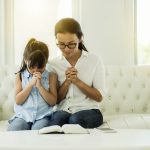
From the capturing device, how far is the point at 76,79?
2.39 metres

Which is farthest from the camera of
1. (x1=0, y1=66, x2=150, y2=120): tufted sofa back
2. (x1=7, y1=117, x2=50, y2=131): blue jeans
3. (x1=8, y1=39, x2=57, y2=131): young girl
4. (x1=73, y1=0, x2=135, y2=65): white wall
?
(x1=73, y1=0, x2=135, y2=65): white wall

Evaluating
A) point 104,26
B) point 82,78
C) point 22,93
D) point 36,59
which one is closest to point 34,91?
point 22,93

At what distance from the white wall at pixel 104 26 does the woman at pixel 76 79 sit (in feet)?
4.07

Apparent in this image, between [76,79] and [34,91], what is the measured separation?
0.34 metres

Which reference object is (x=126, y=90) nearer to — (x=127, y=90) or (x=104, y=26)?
(x=127, y=90)

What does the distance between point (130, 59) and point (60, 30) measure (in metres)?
Result: 1.70

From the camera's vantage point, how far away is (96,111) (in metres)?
2.48

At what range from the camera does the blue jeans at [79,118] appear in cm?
232

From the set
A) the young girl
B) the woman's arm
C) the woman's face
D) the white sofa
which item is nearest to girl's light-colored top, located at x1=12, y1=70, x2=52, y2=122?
the young girl

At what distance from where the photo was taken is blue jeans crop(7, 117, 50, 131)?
2265 mm

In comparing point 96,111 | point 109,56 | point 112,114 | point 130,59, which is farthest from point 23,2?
point 96,111

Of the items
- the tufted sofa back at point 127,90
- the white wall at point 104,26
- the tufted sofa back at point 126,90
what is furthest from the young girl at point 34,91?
the white wall at point 104,26

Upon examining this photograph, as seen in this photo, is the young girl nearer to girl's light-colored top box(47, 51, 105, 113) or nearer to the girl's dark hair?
the girl's dark hair

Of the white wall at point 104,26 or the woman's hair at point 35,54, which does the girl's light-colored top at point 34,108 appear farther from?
the white wall at point 104,26
